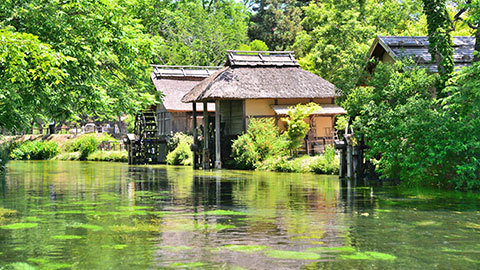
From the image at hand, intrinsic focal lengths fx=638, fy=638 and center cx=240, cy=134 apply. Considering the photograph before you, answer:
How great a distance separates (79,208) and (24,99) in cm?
609

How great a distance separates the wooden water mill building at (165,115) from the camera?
46500 millimetres

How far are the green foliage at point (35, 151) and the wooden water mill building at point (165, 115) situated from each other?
12.2m

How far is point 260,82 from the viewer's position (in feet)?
124

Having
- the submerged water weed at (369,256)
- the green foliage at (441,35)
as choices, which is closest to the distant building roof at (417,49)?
the green foliage at (441,35)

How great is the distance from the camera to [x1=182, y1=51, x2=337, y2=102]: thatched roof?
36.2 metres

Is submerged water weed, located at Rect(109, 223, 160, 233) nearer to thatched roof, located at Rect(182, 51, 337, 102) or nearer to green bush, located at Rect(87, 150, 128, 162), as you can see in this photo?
thatched roof, located at Rect(182, 51, 337, 102)

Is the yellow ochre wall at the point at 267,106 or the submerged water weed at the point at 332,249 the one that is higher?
the yellow ochre wall at the point at 267,106

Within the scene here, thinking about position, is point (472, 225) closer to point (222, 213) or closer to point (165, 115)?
point (222, 213)

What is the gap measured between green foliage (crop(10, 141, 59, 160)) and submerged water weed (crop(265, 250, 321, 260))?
175 feet

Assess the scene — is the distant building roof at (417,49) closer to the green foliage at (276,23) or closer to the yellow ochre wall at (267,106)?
the yellow ochre wall at (267,106)

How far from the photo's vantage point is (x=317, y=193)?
19.1 m

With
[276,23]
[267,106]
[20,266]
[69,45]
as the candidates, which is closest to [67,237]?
[20,266]

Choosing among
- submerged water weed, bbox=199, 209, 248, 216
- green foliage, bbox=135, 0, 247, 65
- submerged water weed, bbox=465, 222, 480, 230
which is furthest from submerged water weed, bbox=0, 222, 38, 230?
green foliage, bbox=135, 0, 247, 65

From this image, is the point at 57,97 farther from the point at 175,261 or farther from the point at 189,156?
the point at 189,156
